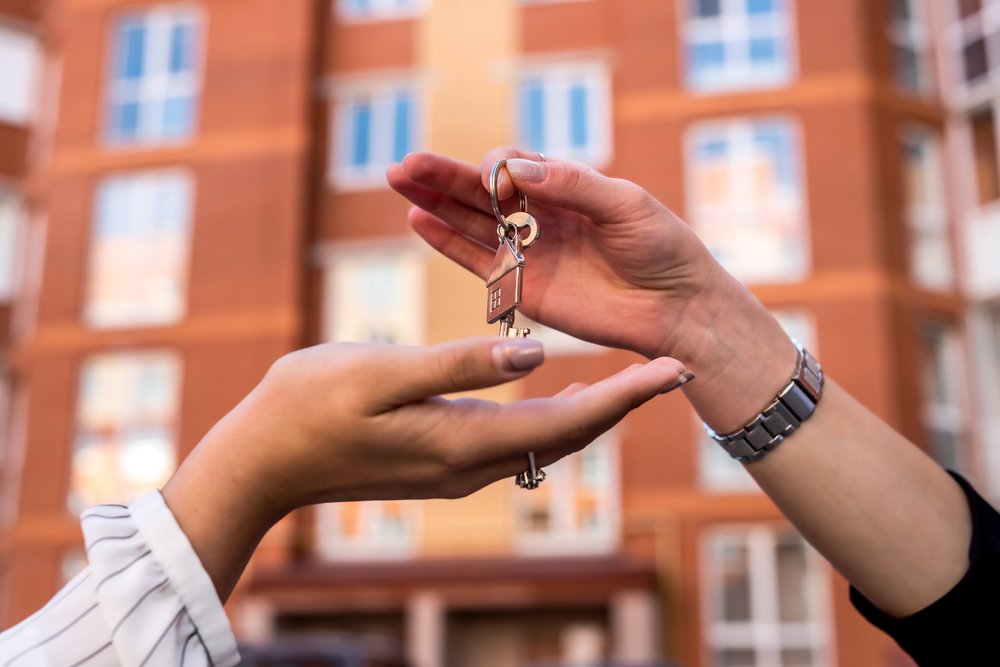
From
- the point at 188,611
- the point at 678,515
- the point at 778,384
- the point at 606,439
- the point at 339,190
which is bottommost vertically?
the point at 188,611

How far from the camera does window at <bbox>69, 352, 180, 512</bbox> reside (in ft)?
58.4

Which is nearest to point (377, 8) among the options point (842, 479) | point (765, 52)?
point (765, 52)

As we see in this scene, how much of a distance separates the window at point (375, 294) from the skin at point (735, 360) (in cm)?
1619

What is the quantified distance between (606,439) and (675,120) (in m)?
4.89

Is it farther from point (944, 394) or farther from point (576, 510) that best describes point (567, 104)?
point (944, 394)

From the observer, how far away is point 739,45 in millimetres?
17406

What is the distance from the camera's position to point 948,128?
17984 millimetres

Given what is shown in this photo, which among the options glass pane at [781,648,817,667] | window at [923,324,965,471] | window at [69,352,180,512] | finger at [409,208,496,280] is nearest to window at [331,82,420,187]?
window at [69,352,180,512]

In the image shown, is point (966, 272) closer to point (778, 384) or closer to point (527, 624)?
point (527, 624)

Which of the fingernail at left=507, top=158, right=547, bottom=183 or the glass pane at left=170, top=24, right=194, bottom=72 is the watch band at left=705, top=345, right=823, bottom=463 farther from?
the glass pane at left=170, top=24, right=194, bottom=72

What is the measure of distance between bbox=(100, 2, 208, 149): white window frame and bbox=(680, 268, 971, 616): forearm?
18194 mm

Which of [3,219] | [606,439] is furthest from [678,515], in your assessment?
[3,219]

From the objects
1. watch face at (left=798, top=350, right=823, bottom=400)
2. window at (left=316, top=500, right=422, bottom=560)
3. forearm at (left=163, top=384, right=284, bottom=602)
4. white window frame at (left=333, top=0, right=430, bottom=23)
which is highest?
white window frame at (left=333, top=0, right=430, bottom=23)

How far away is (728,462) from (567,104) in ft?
20.1
